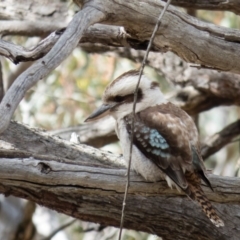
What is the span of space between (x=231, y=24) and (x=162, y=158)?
3671 mm

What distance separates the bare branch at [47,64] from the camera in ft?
8.65

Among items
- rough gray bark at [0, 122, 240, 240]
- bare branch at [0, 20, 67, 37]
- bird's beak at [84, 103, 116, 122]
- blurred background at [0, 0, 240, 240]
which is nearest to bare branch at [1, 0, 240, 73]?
bird's beak at [84, 103, 116, 122]

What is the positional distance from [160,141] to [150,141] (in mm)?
40

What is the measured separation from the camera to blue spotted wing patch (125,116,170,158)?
3.41m

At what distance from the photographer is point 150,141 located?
3.43 metres

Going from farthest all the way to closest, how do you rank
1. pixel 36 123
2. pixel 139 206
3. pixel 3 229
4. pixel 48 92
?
pixel 48 92
pixel 36 123
pixel 3 229
pixel 139 206

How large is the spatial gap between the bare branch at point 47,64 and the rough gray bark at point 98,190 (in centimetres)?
46

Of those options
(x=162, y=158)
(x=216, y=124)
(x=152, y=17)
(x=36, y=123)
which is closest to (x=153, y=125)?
(x=162, y=158)

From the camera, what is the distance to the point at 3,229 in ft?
18.6

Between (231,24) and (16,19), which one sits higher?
(16,19)

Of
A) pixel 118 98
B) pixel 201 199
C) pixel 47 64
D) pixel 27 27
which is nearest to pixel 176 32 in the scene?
pixel 118 98

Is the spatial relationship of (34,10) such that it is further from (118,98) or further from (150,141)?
(150,141)

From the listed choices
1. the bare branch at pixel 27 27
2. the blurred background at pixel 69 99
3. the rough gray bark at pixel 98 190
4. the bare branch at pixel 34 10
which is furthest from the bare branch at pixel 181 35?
the blurred background at pixel 69 99

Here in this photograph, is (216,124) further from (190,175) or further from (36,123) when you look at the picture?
(190,175)
